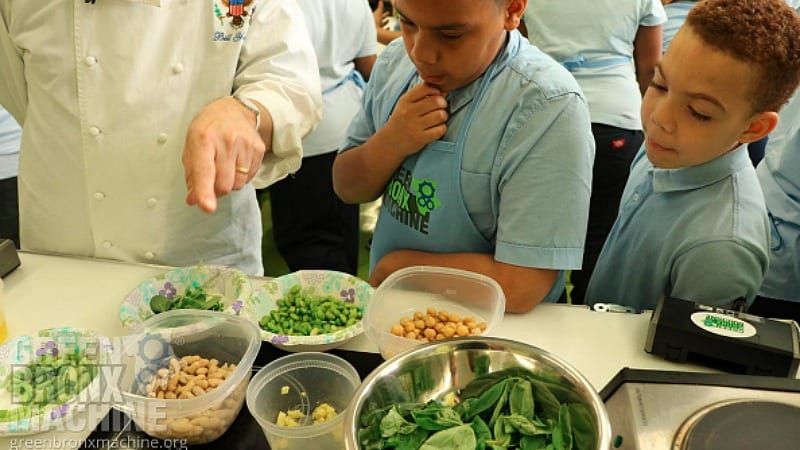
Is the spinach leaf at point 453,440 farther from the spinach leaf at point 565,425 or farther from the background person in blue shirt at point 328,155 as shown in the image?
the background person in blue shirt at point 328,155

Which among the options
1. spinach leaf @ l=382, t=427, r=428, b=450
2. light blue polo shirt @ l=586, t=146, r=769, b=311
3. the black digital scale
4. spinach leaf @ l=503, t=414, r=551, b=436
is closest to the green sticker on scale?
the black digital scale

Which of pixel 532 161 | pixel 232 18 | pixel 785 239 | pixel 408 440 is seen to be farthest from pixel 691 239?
pixel 232 18

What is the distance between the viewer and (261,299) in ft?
3.45

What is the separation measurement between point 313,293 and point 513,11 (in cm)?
57

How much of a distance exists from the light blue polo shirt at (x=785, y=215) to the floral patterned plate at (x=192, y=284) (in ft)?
3.39

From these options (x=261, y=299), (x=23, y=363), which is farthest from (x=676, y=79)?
(x=23, y=363)

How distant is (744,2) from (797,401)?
24.8 inches

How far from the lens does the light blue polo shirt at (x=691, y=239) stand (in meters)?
1.01

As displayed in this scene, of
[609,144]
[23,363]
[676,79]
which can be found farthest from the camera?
[609,144]

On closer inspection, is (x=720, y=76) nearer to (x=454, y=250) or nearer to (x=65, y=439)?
(x=454, y=250)

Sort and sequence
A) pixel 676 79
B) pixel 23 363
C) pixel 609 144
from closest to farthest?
1. pixel 23 363
2. pixel 676 79
3. pixel 609 144

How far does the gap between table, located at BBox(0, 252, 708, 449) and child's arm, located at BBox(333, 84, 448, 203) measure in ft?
0.84

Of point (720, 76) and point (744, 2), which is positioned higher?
point (744, 2)

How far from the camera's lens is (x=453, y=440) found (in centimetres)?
70
